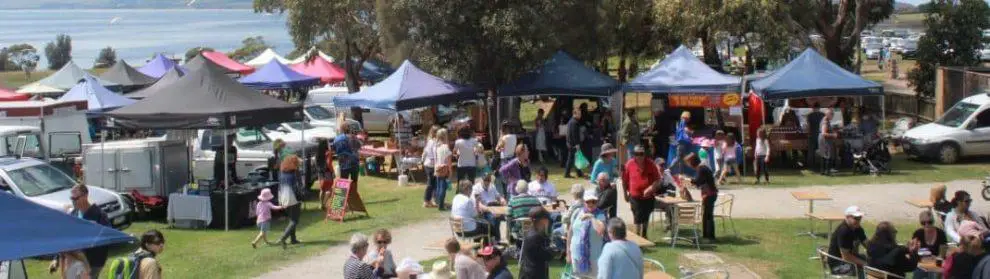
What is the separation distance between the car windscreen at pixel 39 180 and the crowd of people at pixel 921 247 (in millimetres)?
11450

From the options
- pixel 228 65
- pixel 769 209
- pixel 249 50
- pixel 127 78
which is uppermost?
pixel 249 50

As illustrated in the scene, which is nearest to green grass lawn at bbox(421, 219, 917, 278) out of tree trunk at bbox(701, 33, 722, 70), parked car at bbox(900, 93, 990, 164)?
parked car at bbox(900, 93, 990, 164)

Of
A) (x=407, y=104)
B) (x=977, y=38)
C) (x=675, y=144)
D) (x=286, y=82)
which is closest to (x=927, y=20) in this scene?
(x=977, y=38)

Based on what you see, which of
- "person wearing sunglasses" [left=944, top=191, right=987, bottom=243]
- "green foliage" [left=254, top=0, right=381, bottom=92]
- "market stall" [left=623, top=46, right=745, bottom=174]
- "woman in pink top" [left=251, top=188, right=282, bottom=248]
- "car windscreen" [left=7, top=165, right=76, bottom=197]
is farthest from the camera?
"green foliage" [left=254, top=0, right=381, bottom=92]

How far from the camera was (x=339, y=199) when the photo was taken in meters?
18.0

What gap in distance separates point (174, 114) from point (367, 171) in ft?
23.7

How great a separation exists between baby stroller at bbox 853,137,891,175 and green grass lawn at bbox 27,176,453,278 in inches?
346

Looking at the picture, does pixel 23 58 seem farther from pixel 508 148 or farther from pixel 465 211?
pixel 465 211

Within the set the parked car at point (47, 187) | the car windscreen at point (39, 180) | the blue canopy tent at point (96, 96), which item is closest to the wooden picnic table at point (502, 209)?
the parked car at point (47, 187)

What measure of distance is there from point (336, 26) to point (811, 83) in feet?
52.6

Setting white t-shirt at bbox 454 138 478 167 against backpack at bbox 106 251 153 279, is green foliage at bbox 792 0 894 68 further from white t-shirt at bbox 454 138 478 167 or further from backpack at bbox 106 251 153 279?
backpack at bbox 106 251 153 279

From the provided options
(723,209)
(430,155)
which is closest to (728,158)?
(723,209)

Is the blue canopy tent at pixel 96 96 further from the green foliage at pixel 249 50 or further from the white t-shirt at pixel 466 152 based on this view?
the green foliage at pixel 249 50

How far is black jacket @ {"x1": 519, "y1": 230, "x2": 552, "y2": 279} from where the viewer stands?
35.1ft
